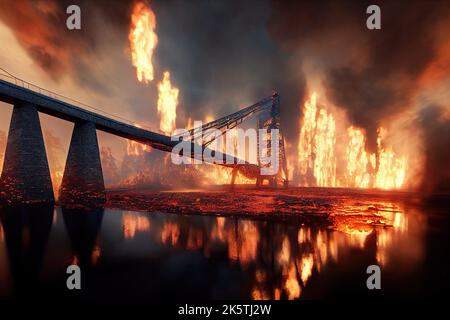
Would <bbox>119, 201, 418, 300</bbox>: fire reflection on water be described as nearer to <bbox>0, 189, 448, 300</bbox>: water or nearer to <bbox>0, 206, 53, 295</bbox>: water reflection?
→ <bbox>0, 189, 448, 300</bbox>: water

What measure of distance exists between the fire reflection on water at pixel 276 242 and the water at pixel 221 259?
0.15 ft

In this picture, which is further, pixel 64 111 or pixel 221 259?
pixel 64 111

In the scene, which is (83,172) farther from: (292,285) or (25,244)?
(292,285)

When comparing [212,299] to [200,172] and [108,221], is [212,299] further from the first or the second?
→ [200,172]

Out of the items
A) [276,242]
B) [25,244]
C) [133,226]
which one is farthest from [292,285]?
[25,244]

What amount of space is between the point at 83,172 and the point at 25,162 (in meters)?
4.54

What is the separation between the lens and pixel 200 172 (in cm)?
11031

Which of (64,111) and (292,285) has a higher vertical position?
(64,111)

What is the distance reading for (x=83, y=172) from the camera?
68.1 feet

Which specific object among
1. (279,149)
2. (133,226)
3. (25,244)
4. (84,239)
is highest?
(279,149)

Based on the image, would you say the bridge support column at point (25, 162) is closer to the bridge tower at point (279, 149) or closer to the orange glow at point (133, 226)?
the orange glow at point (133, 226)

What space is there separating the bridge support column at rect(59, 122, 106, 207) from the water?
8498 mm
